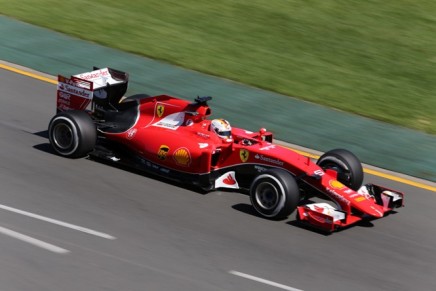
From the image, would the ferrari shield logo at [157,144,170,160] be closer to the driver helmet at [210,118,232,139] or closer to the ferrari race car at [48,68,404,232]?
the ferrari race car at [48,68,404,232]

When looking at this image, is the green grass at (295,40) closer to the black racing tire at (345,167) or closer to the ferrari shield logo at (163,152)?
the black racing tire at (345,167)

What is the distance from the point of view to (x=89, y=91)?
47.5 feet

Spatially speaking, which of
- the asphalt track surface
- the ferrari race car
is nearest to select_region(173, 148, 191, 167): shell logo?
the ferrari race car

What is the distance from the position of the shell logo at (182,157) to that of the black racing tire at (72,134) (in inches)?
54.0

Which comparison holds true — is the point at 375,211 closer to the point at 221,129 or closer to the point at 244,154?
the point at 244,154

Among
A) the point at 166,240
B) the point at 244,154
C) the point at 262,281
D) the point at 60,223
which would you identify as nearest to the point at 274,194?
the point at 244,154

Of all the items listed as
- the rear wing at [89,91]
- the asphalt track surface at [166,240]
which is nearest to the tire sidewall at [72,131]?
the asphalt track surface at [166,240]

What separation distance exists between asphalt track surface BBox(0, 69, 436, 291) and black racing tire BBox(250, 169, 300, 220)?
177mm

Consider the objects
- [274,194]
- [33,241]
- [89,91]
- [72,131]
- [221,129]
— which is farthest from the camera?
[89,91]

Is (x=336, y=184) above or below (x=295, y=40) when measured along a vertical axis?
below

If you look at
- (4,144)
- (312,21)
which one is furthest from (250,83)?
(4,144)

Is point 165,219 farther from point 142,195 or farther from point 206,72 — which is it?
point 206,72

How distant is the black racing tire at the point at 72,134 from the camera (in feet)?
45.8

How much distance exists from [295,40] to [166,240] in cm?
996
